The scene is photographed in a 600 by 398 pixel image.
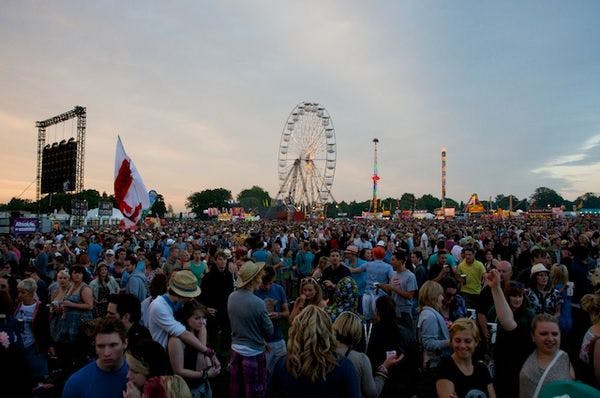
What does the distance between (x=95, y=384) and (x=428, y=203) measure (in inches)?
7143

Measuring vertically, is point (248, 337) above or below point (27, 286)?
below

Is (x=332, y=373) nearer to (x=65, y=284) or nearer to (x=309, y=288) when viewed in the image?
(x=309, y=288)

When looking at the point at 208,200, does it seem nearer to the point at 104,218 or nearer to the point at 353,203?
the point at 353,203

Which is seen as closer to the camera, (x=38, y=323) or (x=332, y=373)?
(x=332, y=373)

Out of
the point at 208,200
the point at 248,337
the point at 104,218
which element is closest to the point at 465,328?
the point at 248,337

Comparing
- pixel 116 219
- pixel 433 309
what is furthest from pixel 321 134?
pixel 433 309

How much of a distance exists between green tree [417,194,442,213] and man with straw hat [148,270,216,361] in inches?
6998

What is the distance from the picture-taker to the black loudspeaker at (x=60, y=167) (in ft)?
114

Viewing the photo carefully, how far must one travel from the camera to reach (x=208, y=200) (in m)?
144

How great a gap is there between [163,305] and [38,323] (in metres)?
2.32

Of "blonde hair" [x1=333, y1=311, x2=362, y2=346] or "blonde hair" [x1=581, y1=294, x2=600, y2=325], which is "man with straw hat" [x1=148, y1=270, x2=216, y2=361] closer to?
"blonde hair" [x1=333, y1=311, x2=362, y2=346]

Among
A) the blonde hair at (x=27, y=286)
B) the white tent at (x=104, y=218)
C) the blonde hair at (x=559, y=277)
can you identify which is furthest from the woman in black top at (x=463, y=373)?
the white tent at (x=104, y=218)

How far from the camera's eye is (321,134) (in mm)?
59656

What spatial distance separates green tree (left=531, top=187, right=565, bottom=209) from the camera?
176125 millimetres
